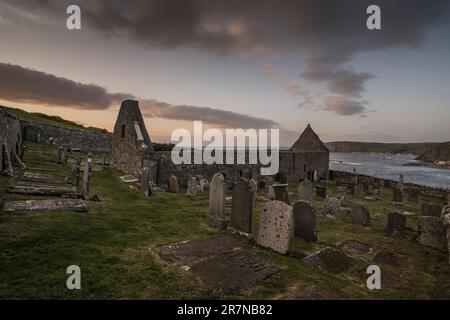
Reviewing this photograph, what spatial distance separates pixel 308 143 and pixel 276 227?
29118mm

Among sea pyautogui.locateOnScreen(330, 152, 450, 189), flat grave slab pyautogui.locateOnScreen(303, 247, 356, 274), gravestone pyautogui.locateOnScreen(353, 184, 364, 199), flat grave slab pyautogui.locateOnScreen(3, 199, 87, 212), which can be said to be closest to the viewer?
flat grave slab pyautogui.locateOnScreen(303, 247, 356, 274)

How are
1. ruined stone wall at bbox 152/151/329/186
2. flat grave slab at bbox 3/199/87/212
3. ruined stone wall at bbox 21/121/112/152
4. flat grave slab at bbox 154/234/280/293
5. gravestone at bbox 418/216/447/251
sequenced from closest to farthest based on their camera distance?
flat grave slab at bbox 154/234/280/293, flat grave slab at bbox 3/199/87/212, gravestone at bbox 418/216/447/251, ruined stone wall at bbox 152/151/329/186, ruined stone wall at bbox 21/121/112/152

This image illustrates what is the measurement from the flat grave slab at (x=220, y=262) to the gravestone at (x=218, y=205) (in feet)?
3.64

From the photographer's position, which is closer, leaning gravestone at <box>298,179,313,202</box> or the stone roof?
leaning gravestone at <box>298,179,313,202</box>

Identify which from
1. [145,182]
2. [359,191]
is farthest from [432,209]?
[145,182]

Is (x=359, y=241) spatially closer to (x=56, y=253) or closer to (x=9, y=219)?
(x=56, y=253)

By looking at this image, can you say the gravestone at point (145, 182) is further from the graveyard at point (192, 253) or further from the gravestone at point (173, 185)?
the gravestone at point (173, 185)

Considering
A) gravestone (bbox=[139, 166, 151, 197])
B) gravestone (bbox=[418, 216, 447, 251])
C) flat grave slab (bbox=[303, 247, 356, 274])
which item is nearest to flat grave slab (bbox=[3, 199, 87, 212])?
gravestone (bbox=[139, 166, 151, 197])

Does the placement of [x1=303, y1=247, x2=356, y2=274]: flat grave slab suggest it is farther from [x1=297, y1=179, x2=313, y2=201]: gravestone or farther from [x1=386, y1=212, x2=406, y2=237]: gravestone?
[x1=297, y1=179, x2=313, y2=201]: gravestone

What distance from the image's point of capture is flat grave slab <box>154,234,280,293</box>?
4984 millimetres

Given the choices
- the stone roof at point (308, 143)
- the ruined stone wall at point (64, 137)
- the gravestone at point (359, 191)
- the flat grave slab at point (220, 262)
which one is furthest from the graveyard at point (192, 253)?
the stone roof at point (308, 143)

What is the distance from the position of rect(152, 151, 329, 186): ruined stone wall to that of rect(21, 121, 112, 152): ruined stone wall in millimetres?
19342

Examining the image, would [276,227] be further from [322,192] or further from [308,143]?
[308,143]

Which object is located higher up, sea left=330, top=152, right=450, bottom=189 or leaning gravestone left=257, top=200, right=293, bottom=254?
leaning gravestone left=257, top=200, right=293, bottom=254
